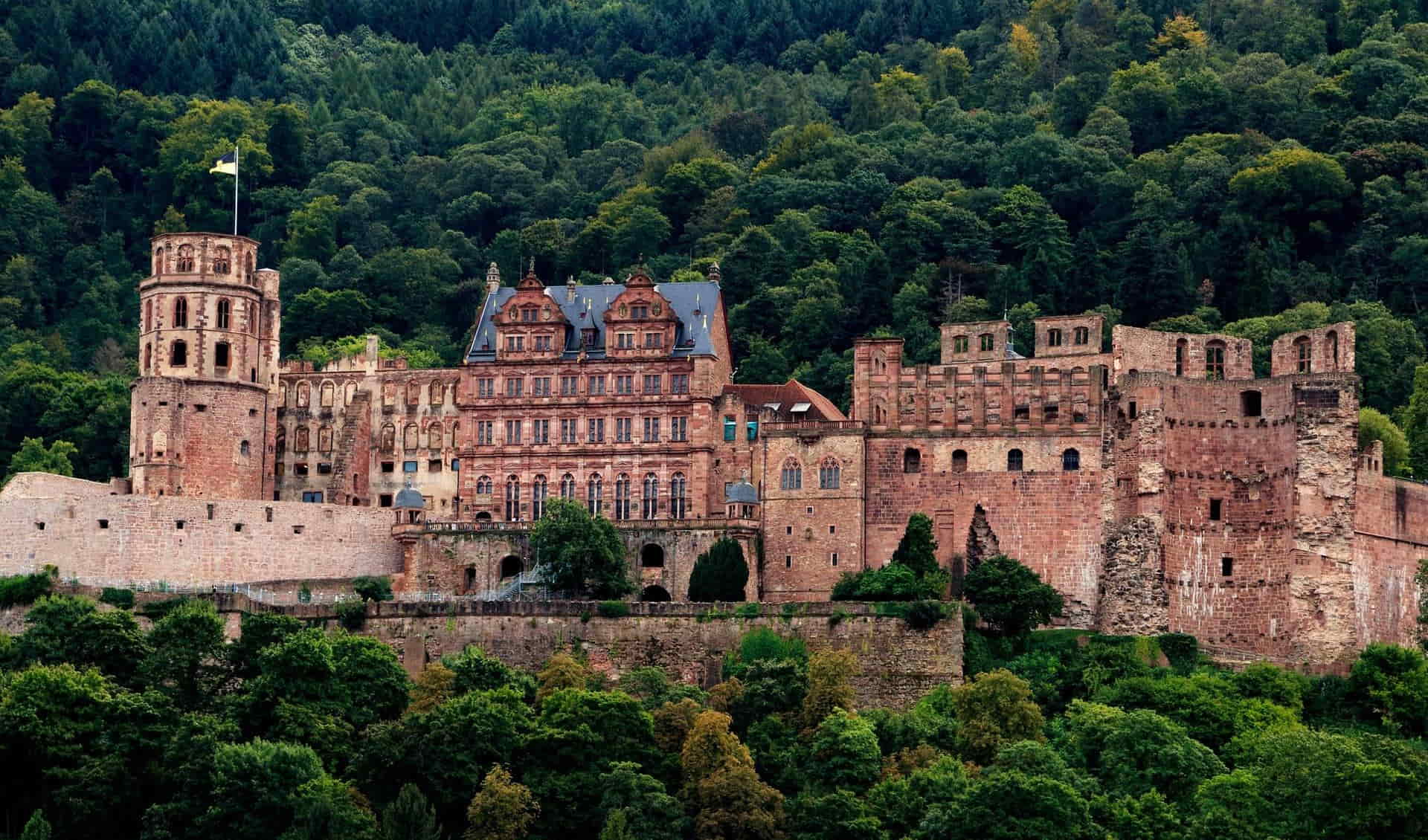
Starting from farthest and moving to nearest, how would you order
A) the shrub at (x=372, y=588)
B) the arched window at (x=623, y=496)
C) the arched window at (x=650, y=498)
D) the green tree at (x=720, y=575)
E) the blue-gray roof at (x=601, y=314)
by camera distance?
the blue-gray roof at (x=601, y=314) < the arched window at (x=623, y=496) < the arched window at (x=650, y=498) < the shrub at (x=372, y=588) < the green tree at (x=720, y=575)

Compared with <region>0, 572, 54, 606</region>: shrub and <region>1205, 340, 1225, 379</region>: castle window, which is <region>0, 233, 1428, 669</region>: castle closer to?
<region>1205, 340, 1225, 379</region>: castle window

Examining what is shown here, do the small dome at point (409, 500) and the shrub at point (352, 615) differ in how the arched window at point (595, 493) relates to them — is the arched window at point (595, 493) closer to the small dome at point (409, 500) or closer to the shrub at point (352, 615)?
the small dome at point (409, 500)

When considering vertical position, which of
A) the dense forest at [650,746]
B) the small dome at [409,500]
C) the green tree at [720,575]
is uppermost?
the small dome at [409,500]

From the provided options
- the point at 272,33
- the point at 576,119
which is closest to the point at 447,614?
the point at 576,119

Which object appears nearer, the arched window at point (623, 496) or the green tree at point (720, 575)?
the green tree at point (720, 575)

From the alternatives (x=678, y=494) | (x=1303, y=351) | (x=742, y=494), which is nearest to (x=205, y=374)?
(x=678, y=494)

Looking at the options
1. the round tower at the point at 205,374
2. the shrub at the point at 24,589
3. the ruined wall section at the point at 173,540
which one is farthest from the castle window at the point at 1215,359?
the shrub at the point at 24,589

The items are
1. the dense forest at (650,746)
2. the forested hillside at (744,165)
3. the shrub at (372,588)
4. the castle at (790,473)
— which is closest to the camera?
the dense forest at (650,746)

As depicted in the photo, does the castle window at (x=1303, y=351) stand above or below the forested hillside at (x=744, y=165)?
below
